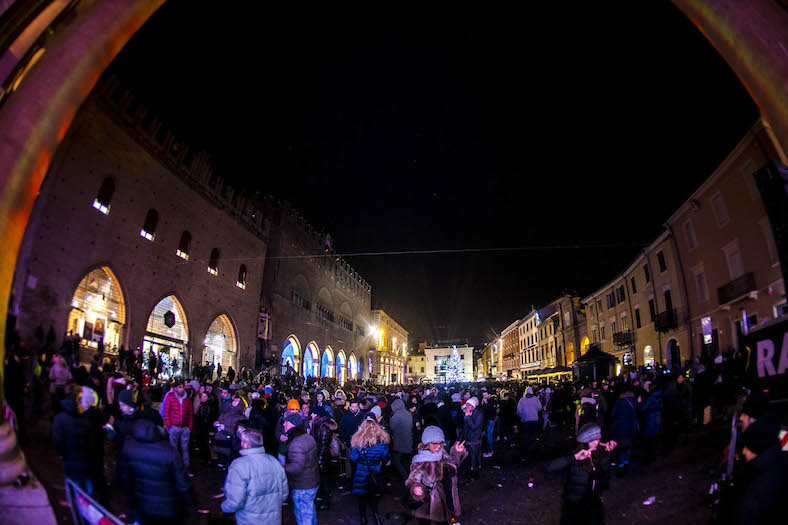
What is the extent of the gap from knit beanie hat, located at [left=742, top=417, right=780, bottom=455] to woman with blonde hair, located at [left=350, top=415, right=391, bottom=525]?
14.4 feet

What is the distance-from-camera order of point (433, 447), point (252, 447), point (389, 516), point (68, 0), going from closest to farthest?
point (252, 447) < point (433, 447) < point (389, 516) < point (68, 0)

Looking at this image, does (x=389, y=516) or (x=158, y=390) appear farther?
(x=158, y=390)

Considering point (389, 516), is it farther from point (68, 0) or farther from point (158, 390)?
point (158, 390)

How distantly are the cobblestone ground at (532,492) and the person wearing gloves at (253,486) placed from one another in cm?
191

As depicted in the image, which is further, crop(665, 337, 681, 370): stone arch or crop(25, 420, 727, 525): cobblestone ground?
crop(665, 337, 681, 370): stone arch

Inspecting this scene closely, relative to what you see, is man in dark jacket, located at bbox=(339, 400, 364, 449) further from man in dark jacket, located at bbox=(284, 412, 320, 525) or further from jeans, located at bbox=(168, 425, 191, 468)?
jeans, located at bbox=(168, 425, 191, 468)

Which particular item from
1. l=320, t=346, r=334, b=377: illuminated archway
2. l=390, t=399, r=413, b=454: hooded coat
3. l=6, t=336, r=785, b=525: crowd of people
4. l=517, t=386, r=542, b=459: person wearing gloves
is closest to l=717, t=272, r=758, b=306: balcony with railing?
l=6, t=336, r=785, b=525: crowd of people

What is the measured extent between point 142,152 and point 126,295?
670cm

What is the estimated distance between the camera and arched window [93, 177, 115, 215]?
17666mm

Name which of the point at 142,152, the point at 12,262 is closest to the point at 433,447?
the point at 12,262

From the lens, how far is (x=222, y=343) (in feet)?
89.4

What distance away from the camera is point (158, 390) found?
1628cm

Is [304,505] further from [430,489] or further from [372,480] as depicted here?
[430,489]

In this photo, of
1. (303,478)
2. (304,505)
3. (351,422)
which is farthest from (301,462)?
(351,422)
